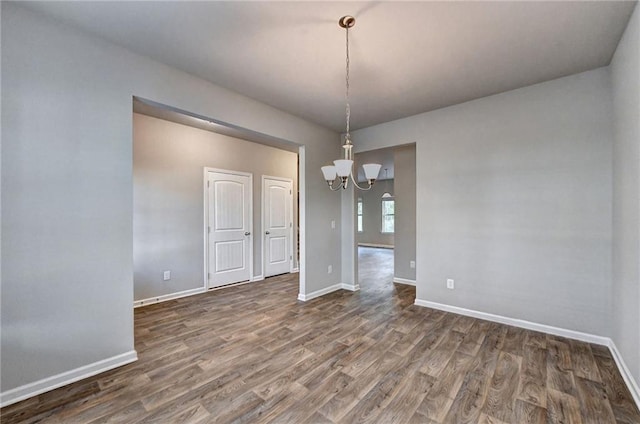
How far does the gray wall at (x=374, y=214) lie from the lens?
1120cm

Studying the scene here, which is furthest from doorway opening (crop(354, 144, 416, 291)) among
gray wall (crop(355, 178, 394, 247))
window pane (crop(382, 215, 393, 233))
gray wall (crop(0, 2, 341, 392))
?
window pane (crop(382, 215, 393, 233))

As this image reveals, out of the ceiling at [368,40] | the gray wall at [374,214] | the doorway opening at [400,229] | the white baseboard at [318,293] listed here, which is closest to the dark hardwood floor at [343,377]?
the white baseboard at [318,293]

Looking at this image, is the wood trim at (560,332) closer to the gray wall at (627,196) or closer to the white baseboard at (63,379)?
the gray wall at (627,196)

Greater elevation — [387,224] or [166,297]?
[387,224]

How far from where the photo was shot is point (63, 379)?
203cm

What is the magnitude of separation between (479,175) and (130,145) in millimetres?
3878

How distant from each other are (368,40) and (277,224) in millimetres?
4114

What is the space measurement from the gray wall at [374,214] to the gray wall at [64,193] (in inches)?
377

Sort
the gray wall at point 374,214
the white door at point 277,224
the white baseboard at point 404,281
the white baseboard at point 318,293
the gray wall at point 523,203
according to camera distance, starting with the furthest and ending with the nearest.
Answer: the gray wall at point 374,214
the white door at point 277,224
the white baseboard at point 404,281
the white baseboard at point 318,293
the gray wall at point 523,203

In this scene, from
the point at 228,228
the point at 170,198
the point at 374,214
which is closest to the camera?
the point at 170,198

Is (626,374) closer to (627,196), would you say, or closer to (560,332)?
(560,332)

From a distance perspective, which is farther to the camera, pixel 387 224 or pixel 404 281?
pixel 387 224

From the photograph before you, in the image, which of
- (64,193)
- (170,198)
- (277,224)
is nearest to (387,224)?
(277,224)

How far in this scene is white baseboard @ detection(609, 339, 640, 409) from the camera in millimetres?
1858
